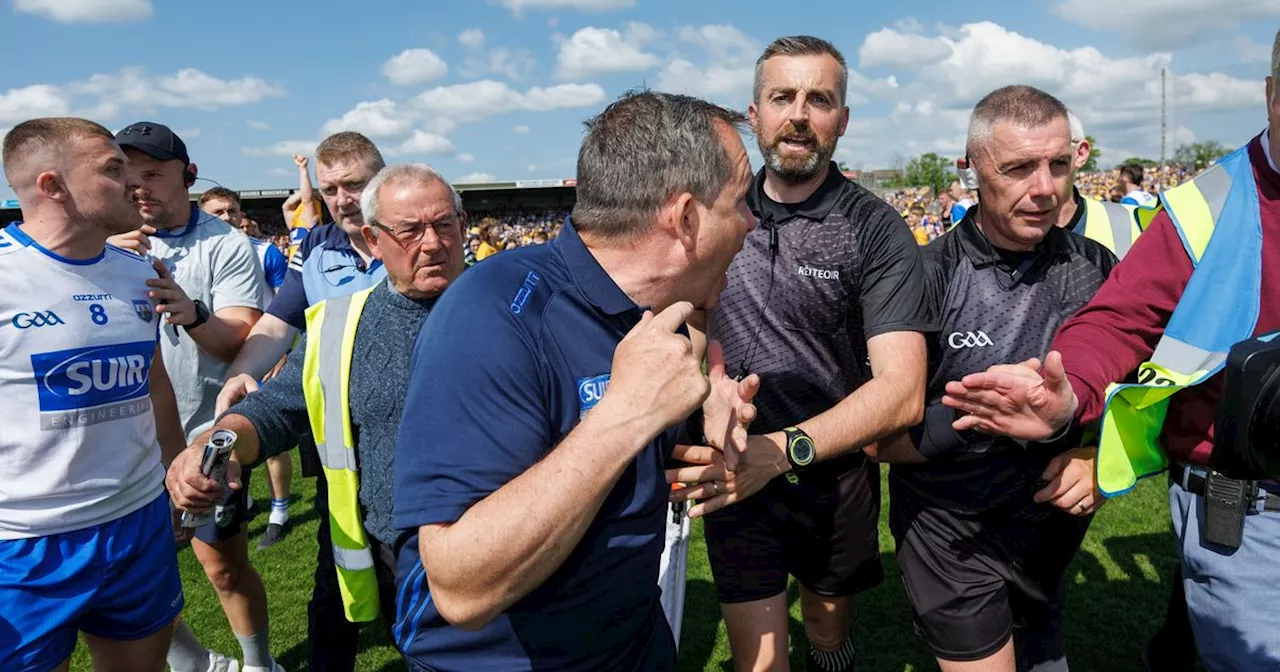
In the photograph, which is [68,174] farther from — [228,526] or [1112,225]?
[1112,225]

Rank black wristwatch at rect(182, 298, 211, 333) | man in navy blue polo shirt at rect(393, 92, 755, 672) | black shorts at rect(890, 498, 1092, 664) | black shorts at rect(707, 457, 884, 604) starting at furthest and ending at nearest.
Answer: black wristwatch at rect(182, 298, 211, 333) < black shorts at rect(707, 457, 884, 604) < black shorts at rect(890, 498, 1092, 664) < man in navy blue polo shirt at rect(393, 92, 755, 672)

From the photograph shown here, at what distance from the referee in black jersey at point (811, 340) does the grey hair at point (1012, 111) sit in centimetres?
40

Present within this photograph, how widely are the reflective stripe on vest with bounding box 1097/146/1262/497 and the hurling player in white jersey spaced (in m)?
3.13

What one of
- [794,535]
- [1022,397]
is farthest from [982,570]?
[1022,397]

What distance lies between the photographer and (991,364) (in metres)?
2.69

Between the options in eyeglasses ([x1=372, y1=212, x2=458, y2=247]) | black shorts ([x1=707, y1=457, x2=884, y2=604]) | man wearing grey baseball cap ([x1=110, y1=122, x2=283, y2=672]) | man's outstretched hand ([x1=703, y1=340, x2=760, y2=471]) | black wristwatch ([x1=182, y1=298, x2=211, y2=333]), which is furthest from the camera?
man wearing grey baseball cap ([x1=110, y1=122, x2=283, y2=672])

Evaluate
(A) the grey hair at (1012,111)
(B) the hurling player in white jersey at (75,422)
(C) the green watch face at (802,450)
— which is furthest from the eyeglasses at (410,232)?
(A) the grey hair at (1012,111)

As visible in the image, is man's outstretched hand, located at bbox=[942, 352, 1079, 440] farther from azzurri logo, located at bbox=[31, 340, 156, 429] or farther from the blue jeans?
azzurri logo, located at bbox=[31, 340, 156, 429]

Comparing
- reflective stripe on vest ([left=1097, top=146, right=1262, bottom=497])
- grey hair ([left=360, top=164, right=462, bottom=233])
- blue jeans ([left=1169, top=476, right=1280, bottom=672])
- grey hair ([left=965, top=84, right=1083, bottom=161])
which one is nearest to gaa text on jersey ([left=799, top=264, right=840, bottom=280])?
grey hair ([left=965, top=84, right=1083, bottom=161])

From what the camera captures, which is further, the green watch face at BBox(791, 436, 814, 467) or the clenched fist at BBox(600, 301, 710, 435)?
the green watch face at BBox(791, 436, 814, 467)

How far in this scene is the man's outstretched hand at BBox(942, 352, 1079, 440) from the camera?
1955 mm

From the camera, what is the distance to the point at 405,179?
255 cm

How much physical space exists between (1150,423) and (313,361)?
246cm

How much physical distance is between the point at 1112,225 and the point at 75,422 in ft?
13.5
